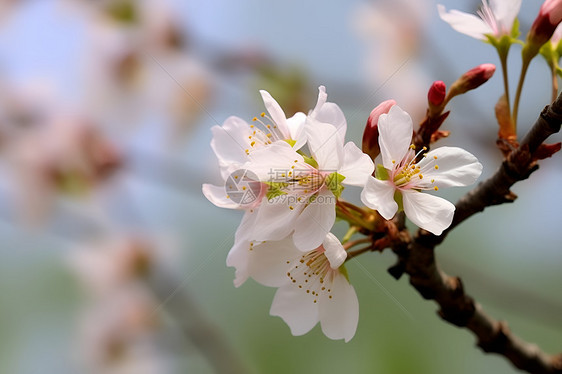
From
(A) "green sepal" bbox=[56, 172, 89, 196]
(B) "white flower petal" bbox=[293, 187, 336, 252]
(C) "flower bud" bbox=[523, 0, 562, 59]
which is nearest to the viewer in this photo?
(B) "white flower petal" bbox=[293, 187, 336, 252]

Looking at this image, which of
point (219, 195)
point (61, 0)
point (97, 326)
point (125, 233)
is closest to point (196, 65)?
point (61, 0)

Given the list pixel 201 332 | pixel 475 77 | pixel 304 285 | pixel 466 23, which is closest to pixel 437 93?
pixel 475 77

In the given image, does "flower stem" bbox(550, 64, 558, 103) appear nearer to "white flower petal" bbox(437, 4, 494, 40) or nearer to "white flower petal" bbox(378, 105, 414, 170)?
"white flower petal" bbox(437, 4, 494, 40)

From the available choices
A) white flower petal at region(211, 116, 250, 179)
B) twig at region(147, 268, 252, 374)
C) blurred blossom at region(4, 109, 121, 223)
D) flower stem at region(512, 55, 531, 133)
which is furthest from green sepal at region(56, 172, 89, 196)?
flower stem at region(512, 55, 531, 133)

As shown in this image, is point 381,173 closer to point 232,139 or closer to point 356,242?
point 356,242

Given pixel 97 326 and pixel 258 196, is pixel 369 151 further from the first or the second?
pixel 97 326
